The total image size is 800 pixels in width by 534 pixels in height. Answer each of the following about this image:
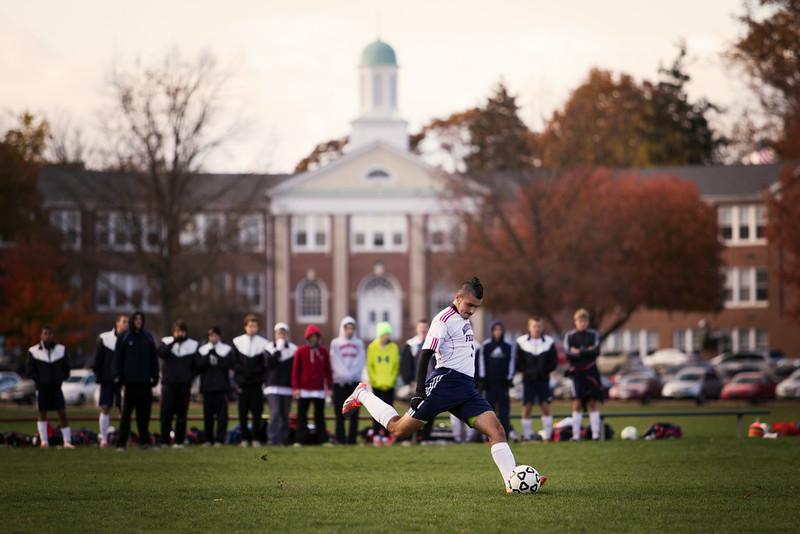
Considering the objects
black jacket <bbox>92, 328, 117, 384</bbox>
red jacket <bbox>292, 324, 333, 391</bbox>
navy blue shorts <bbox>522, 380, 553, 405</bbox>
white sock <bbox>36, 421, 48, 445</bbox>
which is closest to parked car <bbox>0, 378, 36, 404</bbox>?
white sock <bbox>36, 421, 48, 445</bbox>

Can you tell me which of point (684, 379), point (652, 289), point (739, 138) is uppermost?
point (739, 138)

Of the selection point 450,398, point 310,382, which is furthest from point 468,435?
point 450,398

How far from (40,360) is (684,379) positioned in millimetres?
29745

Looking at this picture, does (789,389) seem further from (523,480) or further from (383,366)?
(523,480)

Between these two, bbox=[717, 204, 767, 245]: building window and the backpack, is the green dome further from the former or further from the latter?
the backpack

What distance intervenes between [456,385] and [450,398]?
5.5 inches

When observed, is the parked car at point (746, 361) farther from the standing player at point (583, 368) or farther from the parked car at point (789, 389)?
the standing player at point (583, 368)

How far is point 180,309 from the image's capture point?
48.8 meters

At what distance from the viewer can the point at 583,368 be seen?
18.9 m

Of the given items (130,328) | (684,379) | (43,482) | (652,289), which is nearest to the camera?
(43,482)

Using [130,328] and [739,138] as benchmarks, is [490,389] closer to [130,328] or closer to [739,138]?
[130,328]

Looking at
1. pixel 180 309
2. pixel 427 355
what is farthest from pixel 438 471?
pixel 180 309

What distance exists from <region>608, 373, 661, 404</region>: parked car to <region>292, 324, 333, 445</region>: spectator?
80.7 ft

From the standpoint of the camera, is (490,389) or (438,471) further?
(490,389)
